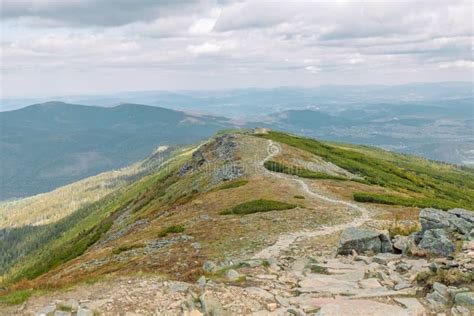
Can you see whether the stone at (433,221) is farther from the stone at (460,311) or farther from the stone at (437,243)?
the stone at (460,311)

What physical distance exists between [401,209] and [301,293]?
3900 centimetres

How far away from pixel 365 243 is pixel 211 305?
1350 centimetres

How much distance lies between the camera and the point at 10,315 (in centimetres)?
1856

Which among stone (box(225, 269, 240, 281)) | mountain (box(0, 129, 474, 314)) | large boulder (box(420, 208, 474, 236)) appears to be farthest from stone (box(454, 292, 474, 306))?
large boulder (box(420, 208, 474, 236))

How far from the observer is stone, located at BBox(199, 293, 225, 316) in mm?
17531

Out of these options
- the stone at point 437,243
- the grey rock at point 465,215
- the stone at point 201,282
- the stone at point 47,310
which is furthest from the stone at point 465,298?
the stone at point 47,310

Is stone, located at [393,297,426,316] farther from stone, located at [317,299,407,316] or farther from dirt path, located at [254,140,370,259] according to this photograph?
dirt path, located at [254,140,370,259]

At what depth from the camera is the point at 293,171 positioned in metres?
85.4

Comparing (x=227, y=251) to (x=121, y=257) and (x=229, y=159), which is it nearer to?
(x=121, y=257)

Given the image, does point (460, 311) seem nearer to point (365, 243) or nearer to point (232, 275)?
point (365, 243)

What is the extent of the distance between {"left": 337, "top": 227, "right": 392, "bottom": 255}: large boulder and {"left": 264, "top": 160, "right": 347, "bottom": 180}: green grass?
51.3 metres

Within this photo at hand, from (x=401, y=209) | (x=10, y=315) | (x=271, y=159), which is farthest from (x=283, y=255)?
(x=271, y=159)

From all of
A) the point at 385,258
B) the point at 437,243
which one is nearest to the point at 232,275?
the point at 385,258

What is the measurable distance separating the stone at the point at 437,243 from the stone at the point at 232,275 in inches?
453
